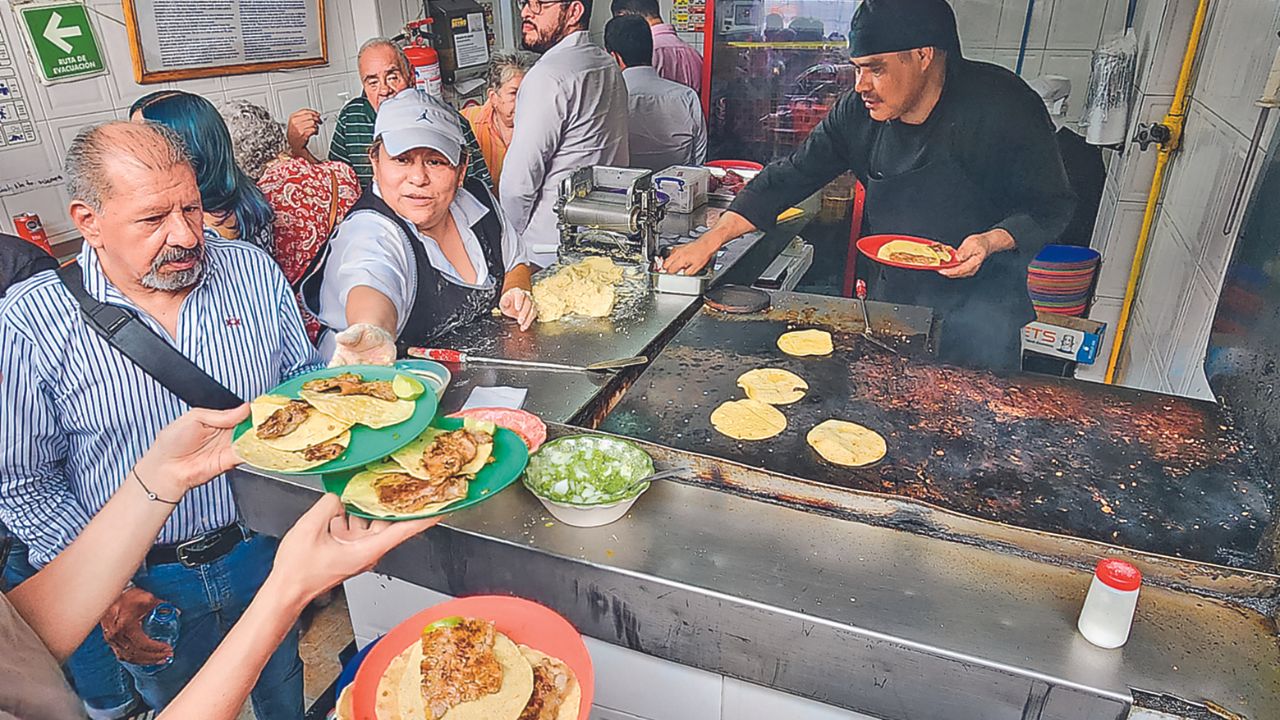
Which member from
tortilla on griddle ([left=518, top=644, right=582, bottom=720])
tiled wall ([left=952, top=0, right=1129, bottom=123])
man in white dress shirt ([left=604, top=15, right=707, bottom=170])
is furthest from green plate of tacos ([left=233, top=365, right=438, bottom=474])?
tiled wall ([left=952, top=0, right=1129, bottom=123])

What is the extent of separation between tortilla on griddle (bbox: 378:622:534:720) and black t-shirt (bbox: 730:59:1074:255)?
2.53 m

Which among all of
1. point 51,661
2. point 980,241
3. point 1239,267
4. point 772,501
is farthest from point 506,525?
point 980,241

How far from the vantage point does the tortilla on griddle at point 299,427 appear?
47.9 inches

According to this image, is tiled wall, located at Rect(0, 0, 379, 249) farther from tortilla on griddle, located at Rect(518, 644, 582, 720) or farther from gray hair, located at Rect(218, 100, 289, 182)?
tortilla on griddle, located at Rect(518, 644, 582, 720)

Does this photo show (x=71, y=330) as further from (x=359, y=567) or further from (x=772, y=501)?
(x=772, y=501)

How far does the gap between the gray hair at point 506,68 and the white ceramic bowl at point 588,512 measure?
3550 millimetres

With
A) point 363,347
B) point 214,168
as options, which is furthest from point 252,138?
point 363,347

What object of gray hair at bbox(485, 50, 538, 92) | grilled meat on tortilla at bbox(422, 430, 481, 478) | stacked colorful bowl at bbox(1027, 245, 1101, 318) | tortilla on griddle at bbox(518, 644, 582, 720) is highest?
gray hair at bbox(485, 50, 538, 92)

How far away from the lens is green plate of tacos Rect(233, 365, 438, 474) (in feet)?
3.90

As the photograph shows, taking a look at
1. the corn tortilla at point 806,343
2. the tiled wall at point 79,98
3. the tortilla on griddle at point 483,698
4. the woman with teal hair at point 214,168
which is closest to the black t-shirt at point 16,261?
the woman with teal hair at point 214,168

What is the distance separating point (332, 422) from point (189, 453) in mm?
459

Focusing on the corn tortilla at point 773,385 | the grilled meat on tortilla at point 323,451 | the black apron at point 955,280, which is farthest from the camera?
the black apron at point 955,280

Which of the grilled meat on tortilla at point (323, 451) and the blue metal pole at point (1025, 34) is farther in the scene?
the blue metal pole at point (1025, 34)

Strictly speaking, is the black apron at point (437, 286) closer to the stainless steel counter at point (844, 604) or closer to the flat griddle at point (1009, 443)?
the flat griddle at point (1009, 443)
